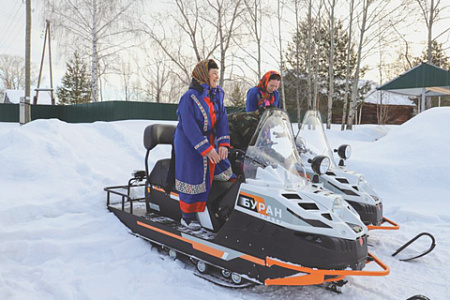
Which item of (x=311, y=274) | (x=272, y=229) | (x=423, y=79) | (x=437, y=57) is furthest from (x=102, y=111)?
(x=437, y=57)

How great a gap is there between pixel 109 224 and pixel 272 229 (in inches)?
92.1

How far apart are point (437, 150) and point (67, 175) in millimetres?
7081

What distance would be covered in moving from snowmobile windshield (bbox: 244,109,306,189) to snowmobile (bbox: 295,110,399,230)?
3.05 feet

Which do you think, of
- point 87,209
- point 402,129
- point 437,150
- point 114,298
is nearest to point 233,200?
point 114,298

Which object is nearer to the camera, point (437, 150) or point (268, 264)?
point (268, 264)

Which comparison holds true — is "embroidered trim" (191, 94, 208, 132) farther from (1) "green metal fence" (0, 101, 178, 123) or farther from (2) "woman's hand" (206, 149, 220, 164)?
(1) "green metal fence" (0, 101, 178, 123)

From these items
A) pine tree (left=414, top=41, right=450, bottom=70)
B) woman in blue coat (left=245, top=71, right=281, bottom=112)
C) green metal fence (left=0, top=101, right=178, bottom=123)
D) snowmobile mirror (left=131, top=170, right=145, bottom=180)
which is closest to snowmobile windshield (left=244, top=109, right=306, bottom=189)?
woman in blue coat (left=245, top=71, right=281, bottom=112)

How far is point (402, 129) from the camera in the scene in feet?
31.3

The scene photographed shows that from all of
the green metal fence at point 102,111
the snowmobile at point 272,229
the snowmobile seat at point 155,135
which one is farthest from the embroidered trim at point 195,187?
the green metal fence at point 102,111

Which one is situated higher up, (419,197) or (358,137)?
(358,137)

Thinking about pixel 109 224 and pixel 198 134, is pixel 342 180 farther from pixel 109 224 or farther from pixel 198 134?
pixel 109 224

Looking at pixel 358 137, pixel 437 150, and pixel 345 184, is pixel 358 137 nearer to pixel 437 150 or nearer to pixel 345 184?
pixel 437 150

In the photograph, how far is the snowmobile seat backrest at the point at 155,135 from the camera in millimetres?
3918

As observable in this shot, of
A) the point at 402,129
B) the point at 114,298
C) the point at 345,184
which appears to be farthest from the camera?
the point at 402,129
